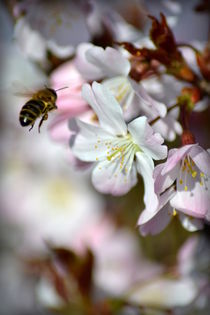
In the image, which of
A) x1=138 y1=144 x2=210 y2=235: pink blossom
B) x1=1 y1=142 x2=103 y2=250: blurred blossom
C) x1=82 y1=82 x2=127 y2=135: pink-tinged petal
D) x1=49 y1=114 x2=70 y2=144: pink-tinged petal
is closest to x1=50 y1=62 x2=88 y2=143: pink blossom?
x1=49 y1=114 x2=70 y2=144: pink-tinged petal

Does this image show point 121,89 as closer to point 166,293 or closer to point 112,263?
point 166,293

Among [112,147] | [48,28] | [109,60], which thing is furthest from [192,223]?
[48,28]

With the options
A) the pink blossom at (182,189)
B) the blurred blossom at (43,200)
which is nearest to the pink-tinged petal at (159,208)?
the pink blossom at (182,189)

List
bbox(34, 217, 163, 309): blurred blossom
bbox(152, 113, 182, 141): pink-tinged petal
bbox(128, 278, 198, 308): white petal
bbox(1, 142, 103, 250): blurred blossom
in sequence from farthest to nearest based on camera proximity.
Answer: bbox(1, 142, 103, 250): blurred blossom
bbox(34, 217, 163, 309): blurred blossom
bbox(128, 278, 198, 308): white petal
bbox(152, 113, 182, 141): pink-tinged petal

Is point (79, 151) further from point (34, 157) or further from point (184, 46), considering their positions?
point (34, 157)

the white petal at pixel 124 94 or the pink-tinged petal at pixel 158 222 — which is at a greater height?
the white petal at pixel 124 94

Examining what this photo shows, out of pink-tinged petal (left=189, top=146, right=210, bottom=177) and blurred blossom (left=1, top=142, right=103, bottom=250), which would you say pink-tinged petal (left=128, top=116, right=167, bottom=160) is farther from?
blurred blossom (left=1, top=142, right=103, bottom=250)

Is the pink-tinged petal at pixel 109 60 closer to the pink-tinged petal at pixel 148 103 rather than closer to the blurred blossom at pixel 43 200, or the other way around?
the pink-tinged petal at pixel 148 103

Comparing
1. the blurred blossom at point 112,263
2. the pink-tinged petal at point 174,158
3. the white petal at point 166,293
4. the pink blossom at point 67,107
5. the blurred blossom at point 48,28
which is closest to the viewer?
the pink-tinged petal at point 174,158
